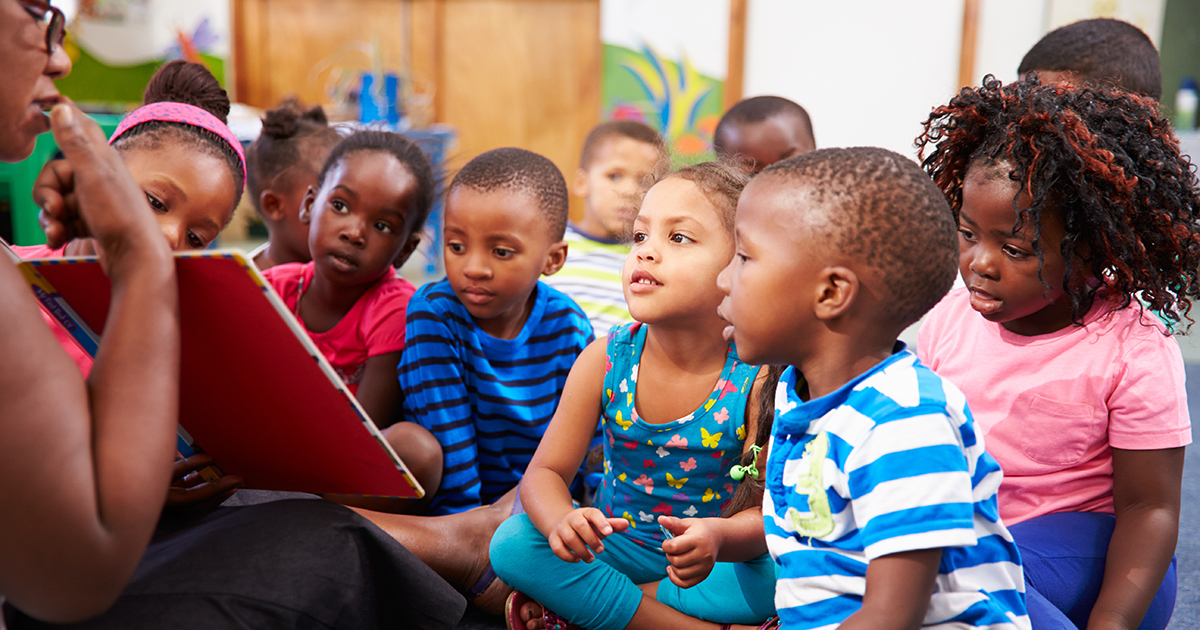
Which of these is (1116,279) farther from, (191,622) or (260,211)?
(260,211)

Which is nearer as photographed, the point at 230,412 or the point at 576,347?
the point at 230,412

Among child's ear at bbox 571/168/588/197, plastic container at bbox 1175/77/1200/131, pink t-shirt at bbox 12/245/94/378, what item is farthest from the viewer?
plastic container at bbox 1175/77/1200/131

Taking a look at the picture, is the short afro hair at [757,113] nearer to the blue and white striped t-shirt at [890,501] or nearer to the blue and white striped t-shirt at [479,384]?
the blue and white striped t-shirt at [479,384]

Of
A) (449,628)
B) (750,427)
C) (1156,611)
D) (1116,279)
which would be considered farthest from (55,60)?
(1156,611)

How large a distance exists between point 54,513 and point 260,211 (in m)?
1.70

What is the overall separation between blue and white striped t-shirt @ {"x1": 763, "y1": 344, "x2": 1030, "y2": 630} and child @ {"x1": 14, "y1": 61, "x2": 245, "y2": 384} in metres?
0.96

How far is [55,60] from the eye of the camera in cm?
75

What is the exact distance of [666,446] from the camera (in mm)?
1223

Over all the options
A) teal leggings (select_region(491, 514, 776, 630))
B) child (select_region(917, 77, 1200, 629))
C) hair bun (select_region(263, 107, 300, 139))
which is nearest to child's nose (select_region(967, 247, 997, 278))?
child (select_region(917, 77, 1200, 629))

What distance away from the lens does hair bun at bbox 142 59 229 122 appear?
1.48 m

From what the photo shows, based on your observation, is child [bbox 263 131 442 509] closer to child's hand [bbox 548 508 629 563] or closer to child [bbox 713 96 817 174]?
child's hand [bbox 548 508 629 563]

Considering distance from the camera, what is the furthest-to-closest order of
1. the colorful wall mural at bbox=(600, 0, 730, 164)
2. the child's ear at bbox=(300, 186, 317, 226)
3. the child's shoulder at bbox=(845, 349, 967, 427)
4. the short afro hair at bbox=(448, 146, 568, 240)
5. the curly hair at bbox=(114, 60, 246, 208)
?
1. the colorful wall mural at bbox=(600, 0, 730, 164)
2. the child's ear at bbox=(300, 186, 317, 226)
3. the short afro hair at bbox=(448, 146, 568, 240)
4. the curly hair at bbox=(114, 60, 246, 208)
5. the child's shoulder at bbox=(845, 349, 967, 427)

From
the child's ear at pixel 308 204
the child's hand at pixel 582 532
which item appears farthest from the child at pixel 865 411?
the child's ear at pixel 308 204

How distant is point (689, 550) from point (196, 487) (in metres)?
0.59
